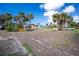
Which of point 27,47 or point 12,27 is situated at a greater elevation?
point 12,27

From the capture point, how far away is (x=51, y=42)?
80.1 inches

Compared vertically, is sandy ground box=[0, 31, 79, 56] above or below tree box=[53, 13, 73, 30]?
below

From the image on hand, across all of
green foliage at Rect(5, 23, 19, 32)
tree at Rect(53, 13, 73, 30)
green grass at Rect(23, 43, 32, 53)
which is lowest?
green grass at Rect(23, 43, 32, 53)

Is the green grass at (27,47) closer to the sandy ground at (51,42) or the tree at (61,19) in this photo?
the sandy ground at (51,42)

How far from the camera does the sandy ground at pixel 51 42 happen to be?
200 centimetres

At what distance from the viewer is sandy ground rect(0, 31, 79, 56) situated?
2.00m

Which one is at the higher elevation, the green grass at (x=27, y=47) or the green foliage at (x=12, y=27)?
the green foliage at (x=12, y=27)

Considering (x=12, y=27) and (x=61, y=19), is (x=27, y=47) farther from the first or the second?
(x=61, y=19)

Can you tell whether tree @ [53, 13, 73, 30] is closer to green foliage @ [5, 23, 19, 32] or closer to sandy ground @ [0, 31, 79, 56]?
sandy ground @ [0, 31, 79, 56]

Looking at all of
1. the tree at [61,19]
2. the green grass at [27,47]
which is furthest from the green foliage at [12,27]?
the tree at [61,19]

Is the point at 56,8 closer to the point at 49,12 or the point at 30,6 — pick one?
the point at 49,12

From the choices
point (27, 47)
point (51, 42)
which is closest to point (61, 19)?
point (51, 42)

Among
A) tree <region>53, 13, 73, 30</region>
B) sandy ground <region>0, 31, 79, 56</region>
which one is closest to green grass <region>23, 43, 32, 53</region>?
sandy ground <region>0, 31, 79, 56</region>

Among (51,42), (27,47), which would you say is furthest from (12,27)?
(51,42)
